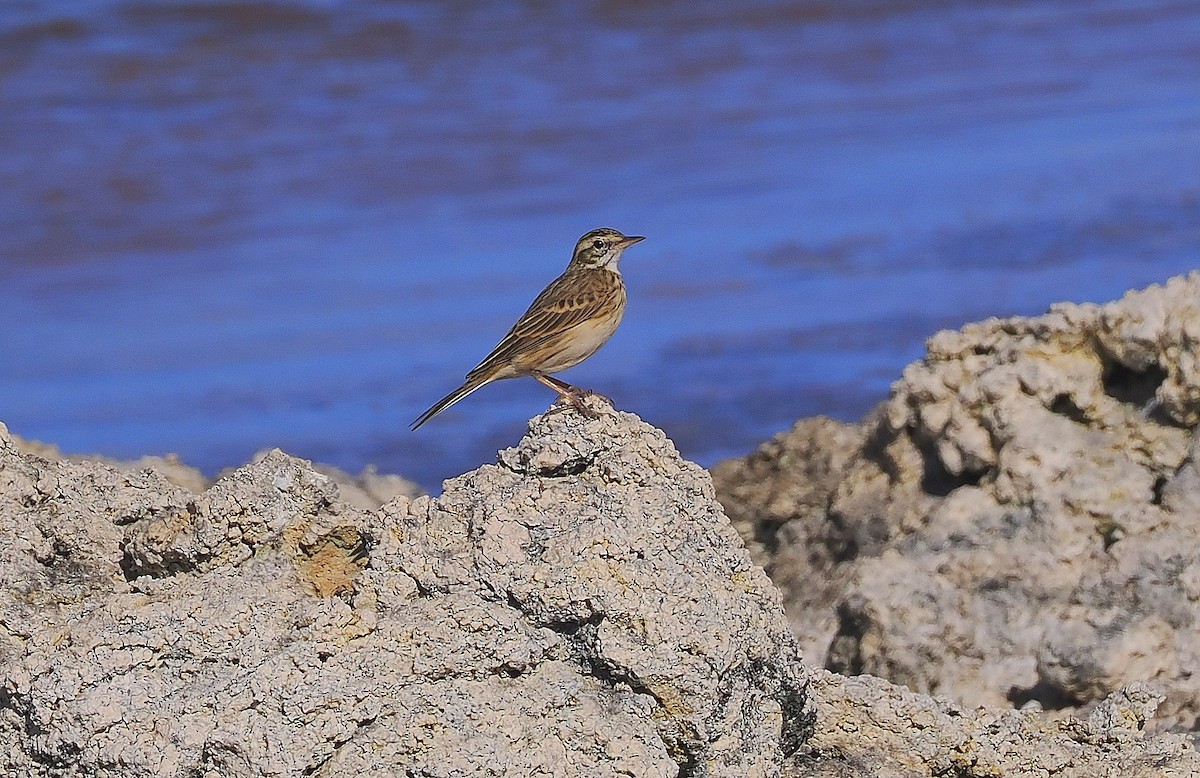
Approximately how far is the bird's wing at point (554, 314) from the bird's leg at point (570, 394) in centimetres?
14

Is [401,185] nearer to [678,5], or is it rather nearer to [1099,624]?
[678,5]

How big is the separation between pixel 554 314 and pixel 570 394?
157cm

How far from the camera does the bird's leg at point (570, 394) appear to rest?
16.2ft

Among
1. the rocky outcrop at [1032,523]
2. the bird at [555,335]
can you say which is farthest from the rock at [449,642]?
the bird at [555,335]

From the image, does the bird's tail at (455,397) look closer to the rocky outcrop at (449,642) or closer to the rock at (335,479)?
the rock at (335,479)

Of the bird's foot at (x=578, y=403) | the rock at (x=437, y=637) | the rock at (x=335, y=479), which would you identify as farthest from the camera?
the rock at (x=335, y=479)

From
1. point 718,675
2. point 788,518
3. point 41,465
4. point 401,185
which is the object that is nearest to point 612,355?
point 401,185

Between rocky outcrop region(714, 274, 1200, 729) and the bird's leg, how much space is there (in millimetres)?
1155

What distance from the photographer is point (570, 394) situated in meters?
5.88

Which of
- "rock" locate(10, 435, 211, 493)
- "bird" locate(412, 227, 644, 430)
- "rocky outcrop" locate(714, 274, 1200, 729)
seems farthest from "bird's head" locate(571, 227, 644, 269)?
"rock" locate(10, 435, 211, 493)

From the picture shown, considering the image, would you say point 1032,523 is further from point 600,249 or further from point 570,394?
point 600,249

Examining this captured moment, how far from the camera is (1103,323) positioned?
680cm

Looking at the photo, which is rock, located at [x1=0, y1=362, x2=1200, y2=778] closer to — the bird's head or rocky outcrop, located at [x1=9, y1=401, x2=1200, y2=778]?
rocky outcrop, located at [x1=9, y1=401, x2=1200, y2=778]

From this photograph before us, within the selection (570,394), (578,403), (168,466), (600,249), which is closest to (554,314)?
(600,249)
